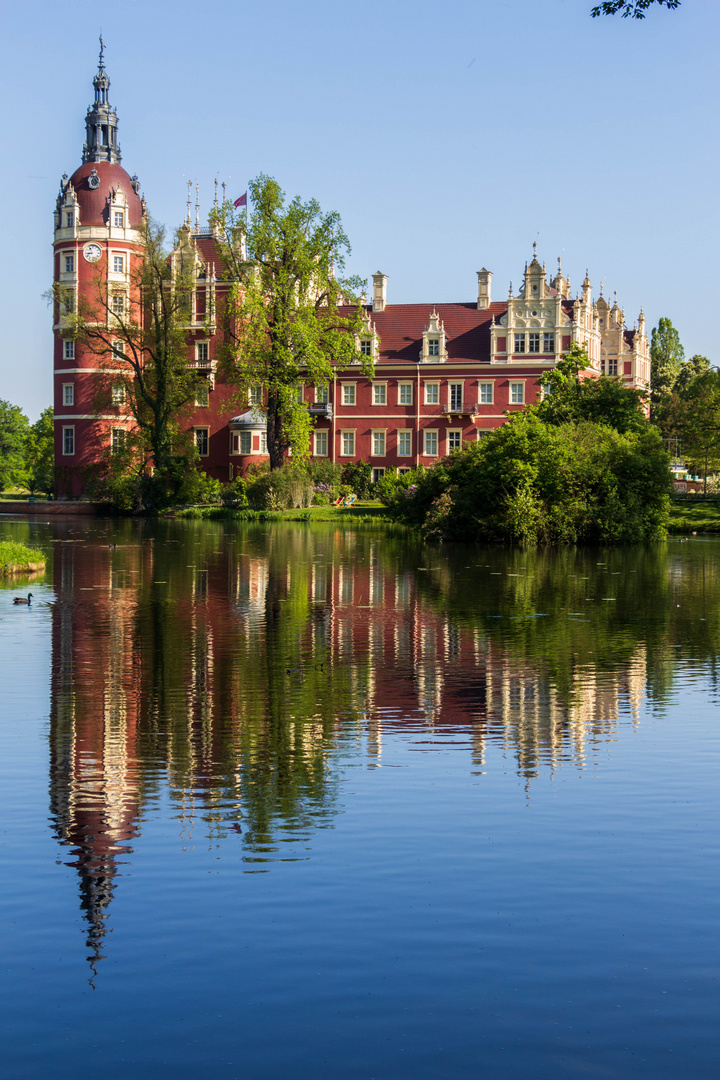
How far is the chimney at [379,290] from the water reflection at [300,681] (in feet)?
175

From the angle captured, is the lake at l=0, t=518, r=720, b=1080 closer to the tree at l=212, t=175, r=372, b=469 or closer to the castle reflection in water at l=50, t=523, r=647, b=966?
the castle reflection in water at l=50, t=523, r=647, b=966

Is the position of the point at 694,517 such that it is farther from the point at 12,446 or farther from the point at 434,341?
the point at 12,446

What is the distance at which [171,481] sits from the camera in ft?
219

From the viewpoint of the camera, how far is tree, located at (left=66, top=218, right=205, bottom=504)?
6575 cm

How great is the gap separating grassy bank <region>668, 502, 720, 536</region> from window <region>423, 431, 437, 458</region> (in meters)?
18.0

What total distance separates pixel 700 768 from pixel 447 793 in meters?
2.33

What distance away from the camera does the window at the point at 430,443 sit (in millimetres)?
75562

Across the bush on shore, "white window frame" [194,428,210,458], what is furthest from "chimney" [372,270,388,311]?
the bush on shore

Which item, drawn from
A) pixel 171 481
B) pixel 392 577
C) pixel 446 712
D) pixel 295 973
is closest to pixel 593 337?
pixel 171 481

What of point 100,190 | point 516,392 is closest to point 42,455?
point 100,190

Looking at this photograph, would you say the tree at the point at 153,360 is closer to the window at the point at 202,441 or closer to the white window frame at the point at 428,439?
the window at the point at 202,441

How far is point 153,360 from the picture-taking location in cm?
6831

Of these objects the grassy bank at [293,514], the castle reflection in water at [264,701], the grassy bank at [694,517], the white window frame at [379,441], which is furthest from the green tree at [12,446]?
the castle reflection in water at [264,701]

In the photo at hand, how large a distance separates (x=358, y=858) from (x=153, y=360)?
63.5 metres
